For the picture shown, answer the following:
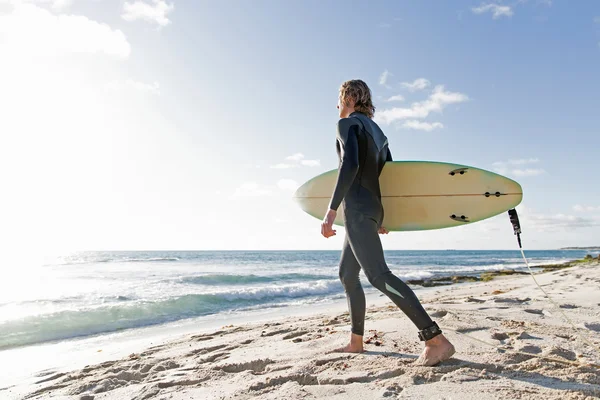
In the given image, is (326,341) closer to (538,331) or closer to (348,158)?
(348,158)

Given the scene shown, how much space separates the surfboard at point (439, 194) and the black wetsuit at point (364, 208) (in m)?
0.64

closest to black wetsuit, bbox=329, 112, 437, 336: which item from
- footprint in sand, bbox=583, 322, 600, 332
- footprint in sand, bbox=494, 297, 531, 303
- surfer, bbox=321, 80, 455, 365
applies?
surfer, bbox=321, 80, 455, 365

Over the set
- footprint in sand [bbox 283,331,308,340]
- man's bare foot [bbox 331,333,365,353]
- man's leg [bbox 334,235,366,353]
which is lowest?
footprint in sand [bbox 283,331,308,340]

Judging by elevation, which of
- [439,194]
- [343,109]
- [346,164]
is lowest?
[439,194]

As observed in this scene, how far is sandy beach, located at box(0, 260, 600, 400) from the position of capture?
1991 mm

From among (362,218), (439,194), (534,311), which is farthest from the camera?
(534,311)

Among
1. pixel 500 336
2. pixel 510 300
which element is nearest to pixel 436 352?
pixel 500 336

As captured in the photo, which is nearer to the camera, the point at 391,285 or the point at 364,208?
the point at 391,285

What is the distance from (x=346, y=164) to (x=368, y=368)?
117cm

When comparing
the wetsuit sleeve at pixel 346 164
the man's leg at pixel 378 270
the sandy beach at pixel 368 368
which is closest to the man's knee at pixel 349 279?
the man's leg at pixel 378 270

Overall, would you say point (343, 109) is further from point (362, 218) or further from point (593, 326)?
point (593, 326)

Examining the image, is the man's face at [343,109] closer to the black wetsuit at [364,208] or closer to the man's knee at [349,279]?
the black wetsuit at [364,208]

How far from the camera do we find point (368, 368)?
2.33m

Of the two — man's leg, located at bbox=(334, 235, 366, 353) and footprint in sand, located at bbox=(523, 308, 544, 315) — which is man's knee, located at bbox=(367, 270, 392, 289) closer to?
man's leg, located at bbox=(334, 235, 366, 353)
